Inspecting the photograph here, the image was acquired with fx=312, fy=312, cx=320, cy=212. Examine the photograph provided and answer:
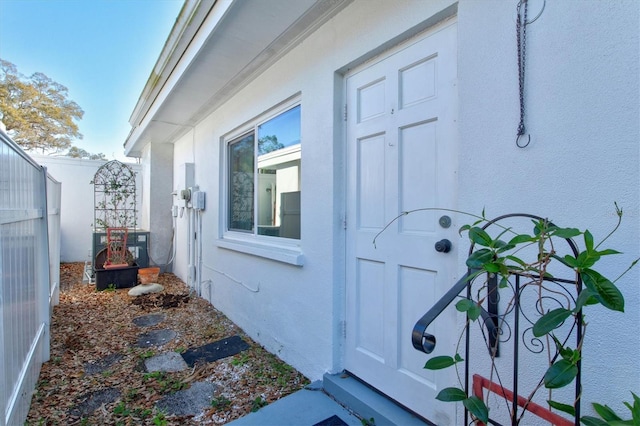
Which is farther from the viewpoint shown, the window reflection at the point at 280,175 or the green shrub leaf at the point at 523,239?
the window reflection at the point at 280,175

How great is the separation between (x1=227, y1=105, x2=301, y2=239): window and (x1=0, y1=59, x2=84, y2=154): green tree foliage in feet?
46.5

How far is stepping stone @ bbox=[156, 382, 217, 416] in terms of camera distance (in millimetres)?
2152

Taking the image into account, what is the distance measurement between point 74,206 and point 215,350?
7.34m

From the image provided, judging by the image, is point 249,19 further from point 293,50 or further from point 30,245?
point 30,245

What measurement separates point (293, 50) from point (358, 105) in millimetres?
997

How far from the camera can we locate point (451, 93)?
1.62 m

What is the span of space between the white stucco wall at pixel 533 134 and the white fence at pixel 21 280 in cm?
180

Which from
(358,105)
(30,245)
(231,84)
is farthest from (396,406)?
(231,84)

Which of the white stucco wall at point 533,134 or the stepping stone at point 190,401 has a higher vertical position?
the white stucco wall at point 533,134

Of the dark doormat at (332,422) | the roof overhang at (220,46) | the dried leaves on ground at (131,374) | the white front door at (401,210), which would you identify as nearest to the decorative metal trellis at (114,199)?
the roof overhang at (220,46)

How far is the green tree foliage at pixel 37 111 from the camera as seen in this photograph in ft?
42.9

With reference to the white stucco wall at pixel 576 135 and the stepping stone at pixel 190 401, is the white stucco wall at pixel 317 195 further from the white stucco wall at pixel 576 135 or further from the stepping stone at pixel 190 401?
the stepping stone at pixel 190 401

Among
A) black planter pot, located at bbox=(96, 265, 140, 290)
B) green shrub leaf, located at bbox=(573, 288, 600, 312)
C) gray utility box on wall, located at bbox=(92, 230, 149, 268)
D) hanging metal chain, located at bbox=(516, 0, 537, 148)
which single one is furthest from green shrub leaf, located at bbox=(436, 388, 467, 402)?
gray utility box on wall, located at bbox=(92, 230, 149, 268)

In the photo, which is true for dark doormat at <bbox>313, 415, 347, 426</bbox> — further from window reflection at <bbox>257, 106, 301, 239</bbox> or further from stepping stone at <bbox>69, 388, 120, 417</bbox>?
stepping stone at <bbox>69, 388, 120, 417</bbox>
